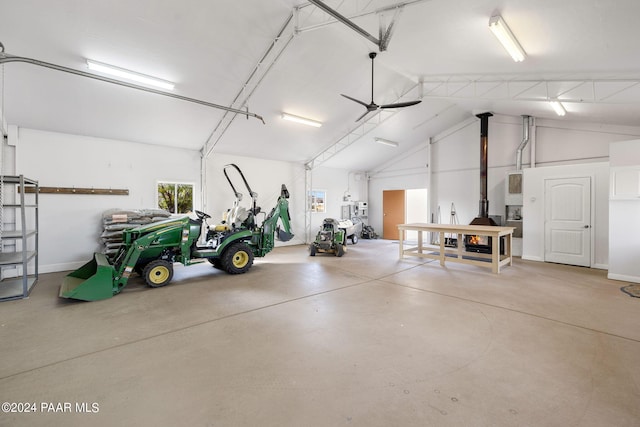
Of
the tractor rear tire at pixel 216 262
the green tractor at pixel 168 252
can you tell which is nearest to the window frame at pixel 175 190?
the green tractor at pixel 168 252

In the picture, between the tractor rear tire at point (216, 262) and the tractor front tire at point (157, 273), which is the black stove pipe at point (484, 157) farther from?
the tractor front tire at point (157, 273)

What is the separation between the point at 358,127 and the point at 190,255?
5.83 meters

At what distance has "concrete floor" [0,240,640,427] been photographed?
5.85ft

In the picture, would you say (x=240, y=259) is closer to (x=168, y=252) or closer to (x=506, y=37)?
(x=168, y=252)

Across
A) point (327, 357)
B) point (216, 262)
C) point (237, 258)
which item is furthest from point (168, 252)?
point (327, 357)

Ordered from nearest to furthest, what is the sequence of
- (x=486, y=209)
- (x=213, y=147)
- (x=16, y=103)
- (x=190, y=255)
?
(x=16, y=103), (x=190, y=255), (x=213, y=147), (x=486, y=209)

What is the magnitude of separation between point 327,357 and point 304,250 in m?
6.36

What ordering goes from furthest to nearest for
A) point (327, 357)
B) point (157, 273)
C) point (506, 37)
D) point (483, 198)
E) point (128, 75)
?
point (483, 198), point (157, 273), point (128, 75), point (506, 37), point (327, 357)

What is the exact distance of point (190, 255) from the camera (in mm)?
5176

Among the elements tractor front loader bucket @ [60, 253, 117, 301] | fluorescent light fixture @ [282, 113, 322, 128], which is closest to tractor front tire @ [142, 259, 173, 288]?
tractor front loader bucket @ [60, 253, 117, 301]

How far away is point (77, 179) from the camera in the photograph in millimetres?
5949

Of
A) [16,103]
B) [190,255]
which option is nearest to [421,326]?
[190,255]

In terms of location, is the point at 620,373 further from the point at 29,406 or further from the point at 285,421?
the point at 29,406

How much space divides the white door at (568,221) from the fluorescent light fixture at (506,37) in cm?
385
